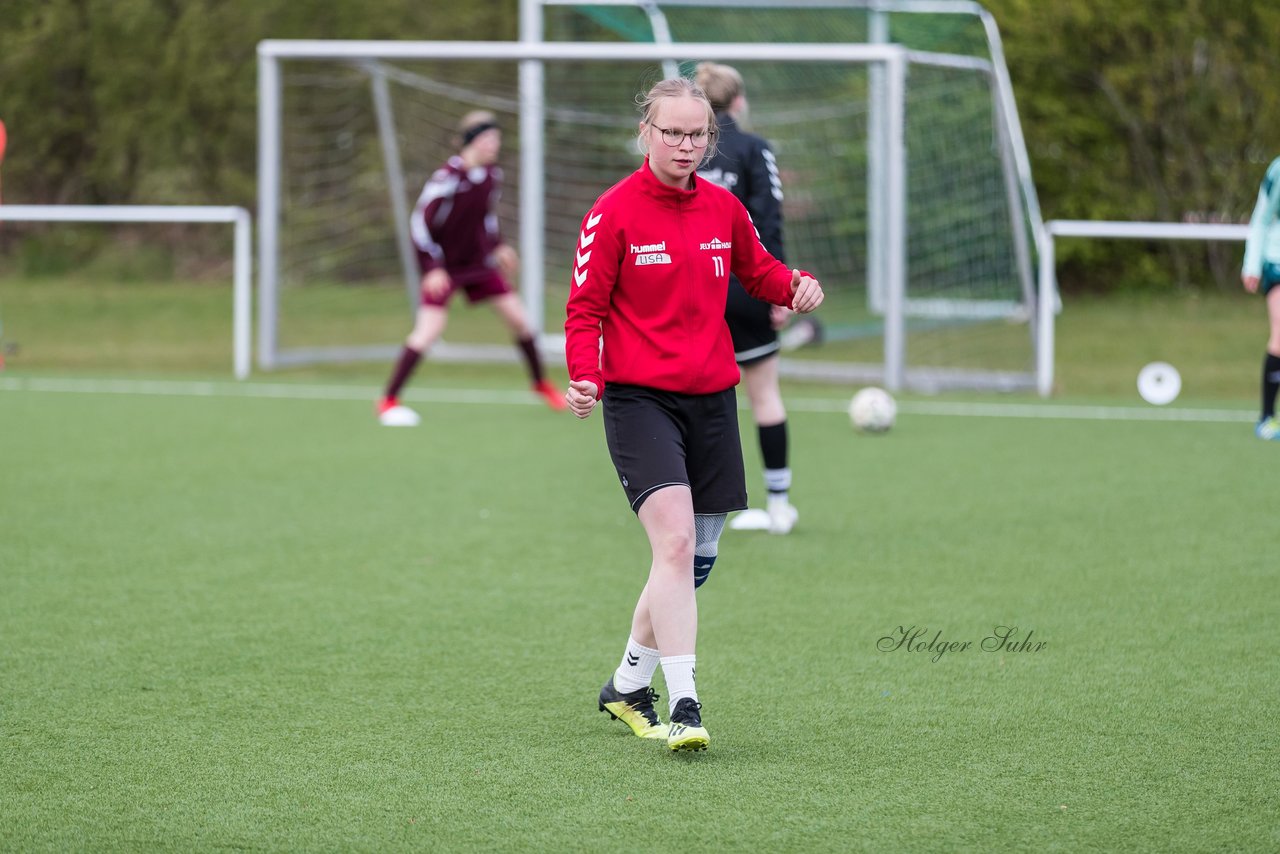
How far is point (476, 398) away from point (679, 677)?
855 cm

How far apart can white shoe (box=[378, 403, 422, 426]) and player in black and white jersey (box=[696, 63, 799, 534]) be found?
168 inches

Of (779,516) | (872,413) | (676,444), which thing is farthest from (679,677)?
(872,413)

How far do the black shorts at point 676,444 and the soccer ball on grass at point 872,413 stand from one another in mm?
6055

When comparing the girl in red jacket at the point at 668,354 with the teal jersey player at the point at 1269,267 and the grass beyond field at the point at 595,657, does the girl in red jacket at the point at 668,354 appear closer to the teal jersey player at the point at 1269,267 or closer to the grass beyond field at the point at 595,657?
the grass beyond field at the point at 595,657

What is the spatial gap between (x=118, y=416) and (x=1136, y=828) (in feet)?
29.2

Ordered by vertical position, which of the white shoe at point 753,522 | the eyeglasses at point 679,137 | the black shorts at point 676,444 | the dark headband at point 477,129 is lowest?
the white shoe at point 753,522

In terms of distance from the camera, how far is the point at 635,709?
14.1ft

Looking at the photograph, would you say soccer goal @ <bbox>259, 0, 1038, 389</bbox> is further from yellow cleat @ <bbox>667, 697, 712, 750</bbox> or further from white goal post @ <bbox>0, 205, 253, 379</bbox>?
yellow cleat @ <bbox>667, 697, 712, 750</bbox>

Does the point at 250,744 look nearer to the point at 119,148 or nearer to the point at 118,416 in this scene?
the point at 118,416

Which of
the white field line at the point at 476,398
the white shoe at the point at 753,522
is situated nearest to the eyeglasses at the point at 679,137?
the white shoe at the point at 753,522

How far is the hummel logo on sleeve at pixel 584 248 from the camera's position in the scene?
4.08m

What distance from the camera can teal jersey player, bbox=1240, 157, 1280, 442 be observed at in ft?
30.6

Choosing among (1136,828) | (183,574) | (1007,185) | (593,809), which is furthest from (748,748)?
(1007,185)

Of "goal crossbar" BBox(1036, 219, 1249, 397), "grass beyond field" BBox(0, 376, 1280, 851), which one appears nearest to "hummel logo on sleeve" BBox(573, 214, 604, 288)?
"grass beyond field" BBox(0, 376, 1280, 851)
